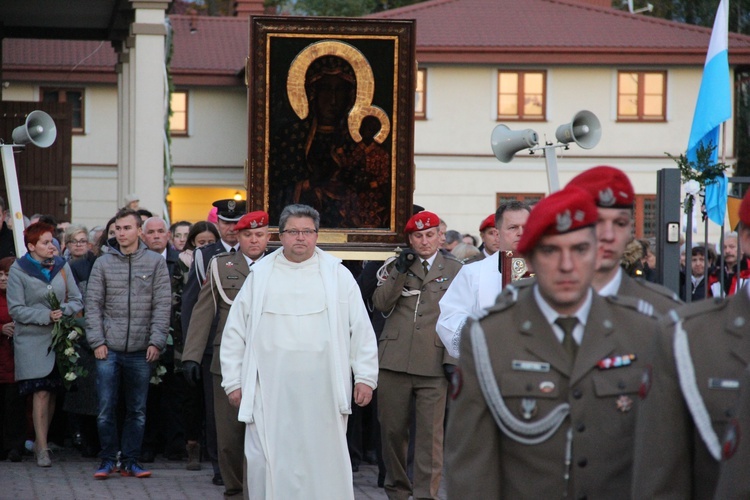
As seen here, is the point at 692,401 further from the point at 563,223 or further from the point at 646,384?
the point at 563,223

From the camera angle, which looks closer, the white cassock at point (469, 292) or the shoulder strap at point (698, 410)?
the shoulder strap at point (698, 410)

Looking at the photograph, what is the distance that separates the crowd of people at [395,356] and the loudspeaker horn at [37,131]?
1.08 m

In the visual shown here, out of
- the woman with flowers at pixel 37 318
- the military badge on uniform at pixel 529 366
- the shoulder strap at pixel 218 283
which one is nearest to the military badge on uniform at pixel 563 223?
the military badge on uniform at pixel 529 366

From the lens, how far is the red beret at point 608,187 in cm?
443

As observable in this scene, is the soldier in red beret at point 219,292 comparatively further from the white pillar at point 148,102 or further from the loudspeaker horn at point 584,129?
the white pillar at point 148,102

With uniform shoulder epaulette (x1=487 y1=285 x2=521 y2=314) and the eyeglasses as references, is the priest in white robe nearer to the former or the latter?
the eyeglasses

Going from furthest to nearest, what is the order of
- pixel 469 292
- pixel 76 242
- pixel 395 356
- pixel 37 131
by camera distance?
pixel 76 242, pixel 37 131, pixel 395 356, pixel 469 292

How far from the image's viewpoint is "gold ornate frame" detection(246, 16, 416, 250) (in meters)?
12.4

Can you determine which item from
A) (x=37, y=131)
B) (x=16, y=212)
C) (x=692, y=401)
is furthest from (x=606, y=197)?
(x=37, y=131)

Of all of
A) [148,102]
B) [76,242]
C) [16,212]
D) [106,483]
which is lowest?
[106,483]

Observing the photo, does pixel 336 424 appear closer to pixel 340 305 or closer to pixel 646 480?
pixel 340 305

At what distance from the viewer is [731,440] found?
3289 mm

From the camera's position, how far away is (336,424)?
26.7 ft

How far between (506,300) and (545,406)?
38 centimetres
